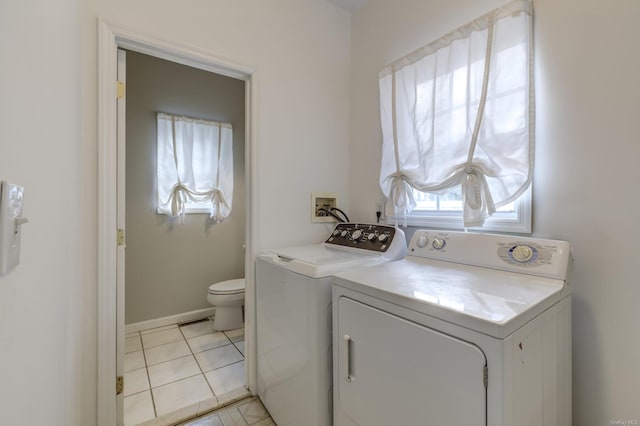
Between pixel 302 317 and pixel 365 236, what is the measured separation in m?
0.65

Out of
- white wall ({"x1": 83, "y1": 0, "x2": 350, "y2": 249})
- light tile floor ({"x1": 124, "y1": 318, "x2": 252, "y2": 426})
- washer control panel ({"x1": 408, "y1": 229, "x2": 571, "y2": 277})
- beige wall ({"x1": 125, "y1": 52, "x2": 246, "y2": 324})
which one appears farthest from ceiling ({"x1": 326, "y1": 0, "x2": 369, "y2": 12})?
light tile floor ({"x1": 124, "y1": 318, "x2": 252, "y2": 426})

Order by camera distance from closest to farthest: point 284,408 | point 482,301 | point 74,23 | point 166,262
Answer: point 482,301 → point 74,23 → point 284,408 → point 166,262

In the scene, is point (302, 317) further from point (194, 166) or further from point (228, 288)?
point (194, 166)

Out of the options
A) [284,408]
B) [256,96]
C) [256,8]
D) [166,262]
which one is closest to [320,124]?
[256,96]

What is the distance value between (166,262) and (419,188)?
98.9 inches

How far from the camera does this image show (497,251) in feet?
4.04

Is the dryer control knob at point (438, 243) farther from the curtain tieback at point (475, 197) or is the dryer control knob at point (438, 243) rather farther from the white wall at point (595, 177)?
the white wall at point (595, 177)

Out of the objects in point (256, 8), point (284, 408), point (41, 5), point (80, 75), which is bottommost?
point (284, 408)

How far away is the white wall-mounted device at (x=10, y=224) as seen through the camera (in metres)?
0.47

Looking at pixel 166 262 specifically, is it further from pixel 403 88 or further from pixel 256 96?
pixel 403 88

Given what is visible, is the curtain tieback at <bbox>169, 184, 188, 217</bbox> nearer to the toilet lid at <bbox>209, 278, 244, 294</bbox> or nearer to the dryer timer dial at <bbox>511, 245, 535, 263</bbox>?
the toilet lid at <bbox>209, 278, 244, 294</bbox>

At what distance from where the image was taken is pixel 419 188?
169 centimetres

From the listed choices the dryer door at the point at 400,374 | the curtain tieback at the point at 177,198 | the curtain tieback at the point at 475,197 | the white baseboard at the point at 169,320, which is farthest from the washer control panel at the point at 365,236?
the white baseboard at the point at 169,320

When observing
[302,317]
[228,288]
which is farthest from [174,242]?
[302,317]
